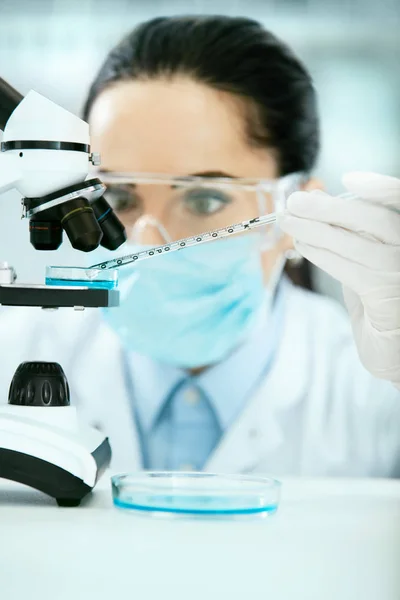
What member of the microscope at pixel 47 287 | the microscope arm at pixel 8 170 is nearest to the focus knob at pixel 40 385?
the microscope at pixel 47 287

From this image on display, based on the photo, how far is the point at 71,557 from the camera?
2.64 feet

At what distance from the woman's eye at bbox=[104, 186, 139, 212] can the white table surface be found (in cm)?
157

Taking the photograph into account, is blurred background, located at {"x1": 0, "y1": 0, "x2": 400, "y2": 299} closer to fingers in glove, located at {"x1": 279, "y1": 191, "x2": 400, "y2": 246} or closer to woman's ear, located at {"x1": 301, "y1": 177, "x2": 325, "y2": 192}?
woman's ear, located at {"x1": 301, "y1": 177, "x2": 325, "y2": 192}

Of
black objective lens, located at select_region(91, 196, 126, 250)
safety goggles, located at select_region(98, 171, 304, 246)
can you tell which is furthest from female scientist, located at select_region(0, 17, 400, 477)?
black objective lens, located at select_region(91, 196, 126, 250)

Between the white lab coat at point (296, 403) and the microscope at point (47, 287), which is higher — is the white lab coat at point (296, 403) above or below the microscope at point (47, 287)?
below

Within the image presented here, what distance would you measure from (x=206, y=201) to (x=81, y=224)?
4.51 ft

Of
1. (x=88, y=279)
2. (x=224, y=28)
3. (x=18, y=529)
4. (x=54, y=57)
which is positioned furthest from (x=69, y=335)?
(x=18, y=529)

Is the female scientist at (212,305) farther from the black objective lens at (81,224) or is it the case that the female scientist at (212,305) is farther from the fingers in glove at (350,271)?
the black objective lens at (81,224)

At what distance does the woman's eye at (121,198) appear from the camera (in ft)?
7.90

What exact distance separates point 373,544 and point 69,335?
172 centimetres

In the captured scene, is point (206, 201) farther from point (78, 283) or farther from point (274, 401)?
point (78, 283)

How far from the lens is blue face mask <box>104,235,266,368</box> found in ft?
7.75

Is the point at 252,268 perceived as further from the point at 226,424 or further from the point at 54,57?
the point at 54,57

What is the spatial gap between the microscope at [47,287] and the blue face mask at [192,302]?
1279 mm
